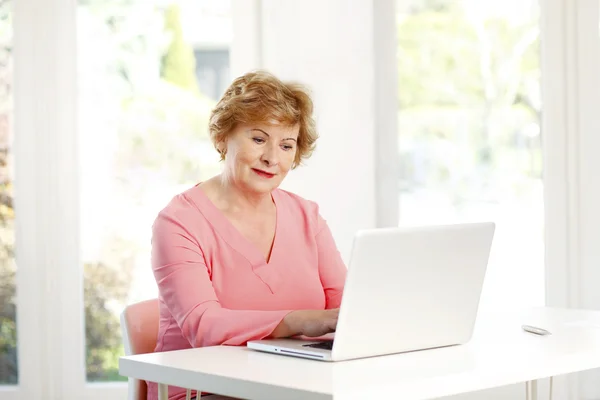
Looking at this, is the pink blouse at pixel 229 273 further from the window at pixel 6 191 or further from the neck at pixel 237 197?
the window at pixel 6 191

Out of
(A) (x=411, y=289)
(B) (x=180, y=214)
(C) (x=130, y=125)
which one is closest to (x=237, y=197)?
(B) (x=180, y=214)

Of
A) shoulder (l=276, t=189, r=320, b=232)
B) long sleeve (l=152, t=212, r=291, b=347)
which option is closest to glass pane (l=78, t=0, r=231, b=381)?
shoulder (l=276, t=189, r=320, b=232)

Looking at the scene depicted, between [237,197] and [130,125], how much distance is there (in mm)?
1837

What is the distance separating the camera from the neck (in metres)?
2.27

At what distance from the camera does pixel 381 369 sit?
5.05 feet

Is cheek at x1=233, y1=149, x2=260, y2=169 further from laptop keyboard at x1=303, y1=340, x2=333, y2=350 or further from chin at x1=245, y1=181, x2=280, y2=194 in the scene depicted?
laptop keyboard at x1=303, y1=340, x2=333, y2=350

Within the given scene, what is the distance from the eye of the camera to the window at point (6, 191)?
3.92 m

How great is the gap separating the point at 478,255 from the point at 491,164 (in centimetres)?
233

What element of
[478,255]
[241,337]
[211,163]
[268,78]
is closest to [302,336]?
[241,337]

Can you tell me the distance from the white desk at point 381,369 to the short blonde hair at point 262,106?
67cm

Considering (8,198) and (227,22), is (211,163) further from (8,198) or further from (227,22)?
(8,198)

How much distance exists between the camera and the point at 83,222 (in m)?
3.97

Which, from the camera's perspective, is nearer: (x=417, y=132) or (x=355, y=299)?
(x=355, y=299)

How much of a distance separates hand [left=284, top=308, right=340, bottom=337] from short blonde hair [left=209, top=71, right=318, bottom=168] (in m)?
0.60
